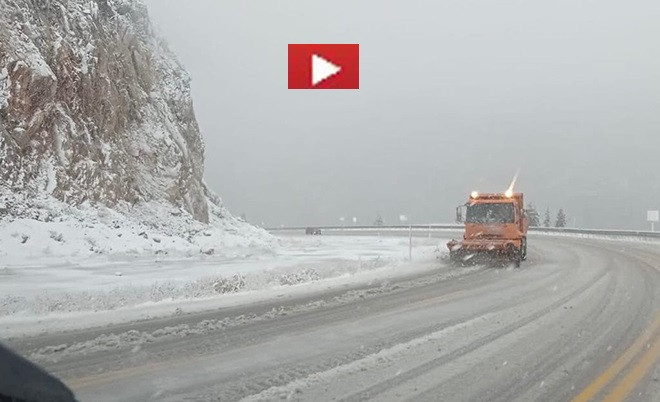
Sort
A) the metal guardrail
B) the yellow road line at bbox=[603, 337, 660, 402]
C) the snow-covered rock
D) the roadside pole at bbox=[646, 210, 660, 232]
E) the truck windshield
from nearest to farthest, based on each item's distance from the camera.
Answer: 1. the yellow road line at bbox=[603, 337, 660, 402]
2. the snow-covered rock
3. the truck windshield
4. the metal guardrail
5. the roadside pole at bbox=[646, 210, 660, 232]

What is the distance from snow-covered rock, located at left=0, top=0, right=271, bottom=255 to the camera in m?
20.6

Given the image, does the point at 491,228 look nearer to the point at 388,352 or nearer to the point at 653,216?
the point at 388,352

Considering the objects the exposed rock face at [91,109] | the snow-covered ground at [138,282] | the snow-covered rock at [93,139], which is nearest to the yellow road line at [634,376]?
the snow-covered ground at [138,282]

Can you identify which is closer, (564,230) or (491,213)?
(491,213)

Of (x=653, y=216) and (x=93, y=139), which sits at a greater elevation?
(x=93, y=139)

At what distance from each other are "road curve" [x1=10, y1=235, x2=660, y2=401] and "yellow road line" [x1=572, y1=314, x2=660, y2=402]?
1 centimetres

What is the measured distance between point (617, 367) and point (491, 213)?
15572 mm

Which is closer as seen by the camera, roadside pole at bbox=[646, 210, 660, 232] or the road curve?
the road curve

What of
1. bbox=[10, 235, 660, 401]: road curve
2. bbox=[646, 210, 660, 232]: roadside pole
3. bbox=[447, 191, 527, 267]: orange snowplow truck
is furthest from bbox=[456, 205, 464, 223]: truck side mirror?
bbox=[646, 210, 660, 232]: roadside pole

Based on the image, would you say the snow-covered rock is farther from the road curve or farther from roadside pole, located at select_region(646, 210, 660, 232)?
roadside pole, located at select_region(646, 210, 660, 232)

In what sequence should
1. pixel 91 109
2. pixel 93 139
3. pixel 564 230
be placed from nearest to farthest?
1. pixel 93 139
2. pixel 91 109
3. pixel 564 230

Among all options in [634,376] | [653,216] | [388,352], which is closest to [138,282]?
[388,352]

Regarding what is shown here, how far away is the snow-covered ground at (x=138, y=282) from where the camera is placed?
967 centimetres

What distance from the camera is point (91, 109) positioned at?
1021 inches
